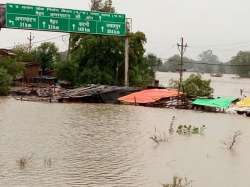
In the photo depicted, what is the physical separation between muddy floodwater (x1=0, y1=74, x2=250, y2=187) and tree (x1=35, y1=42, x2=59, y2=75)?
105 feet

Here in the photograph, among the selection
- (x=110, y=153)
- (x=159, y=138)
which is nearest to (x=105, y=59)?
(x=159, y=138)

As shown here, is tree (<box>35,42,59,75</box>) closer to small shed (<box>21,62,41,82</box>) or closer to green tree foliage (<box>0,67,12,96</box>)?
small shed (<box>21,62,41,82</box>)

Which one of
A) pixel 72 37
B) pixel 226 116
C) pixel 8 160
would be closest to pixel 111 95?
pixel 226 116

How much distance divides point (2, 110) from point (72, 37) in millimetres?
21074

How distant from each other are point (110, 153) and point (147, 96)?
19742 millimetres

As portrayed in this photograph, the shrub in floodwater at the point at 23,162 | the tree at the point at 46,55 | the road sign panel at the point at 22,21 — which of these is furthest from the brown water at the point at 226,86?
the shrub in floodwater at the point at 23,162

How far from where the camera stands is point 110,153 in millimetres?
15320

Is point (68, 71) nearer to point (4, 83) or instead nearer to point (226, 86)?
point (4, 83)

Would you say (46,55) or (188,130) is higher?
(46,55)

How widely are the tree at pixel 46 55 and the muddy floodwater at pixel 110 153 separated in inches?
1256

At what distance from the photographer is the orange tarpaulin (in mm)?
34375

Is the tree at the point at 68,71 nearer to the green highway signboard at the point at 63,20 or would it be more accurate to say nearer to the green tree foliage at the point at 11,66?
the green tree foliage at the point at 11,66

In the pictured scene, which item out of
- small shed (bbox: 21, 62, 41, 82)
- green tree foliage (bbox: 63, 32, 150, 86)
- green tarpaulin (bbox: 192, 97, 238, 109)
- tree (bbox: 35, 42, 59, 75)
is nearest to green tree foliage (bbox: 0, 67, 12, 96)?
green tree foliage (bbox: 63, 32, 150, 86)

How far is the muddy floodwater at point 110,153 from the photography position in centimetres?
1211
